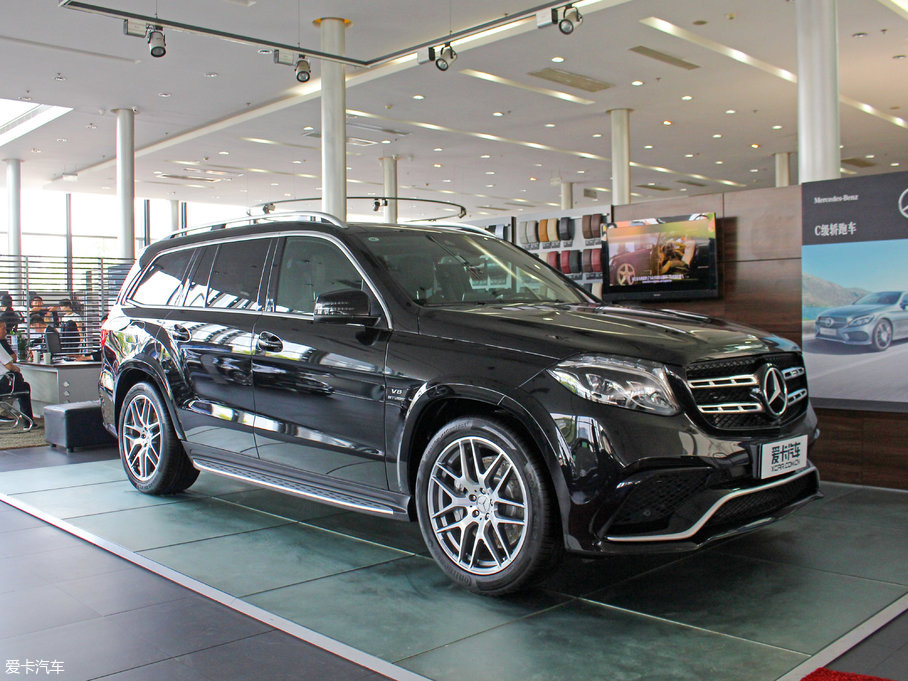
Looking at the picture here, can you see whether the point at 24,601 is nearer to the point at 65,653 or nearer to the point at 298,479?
the point at 65,653

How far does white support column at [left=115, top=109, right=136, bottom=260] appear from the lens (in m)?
16.5

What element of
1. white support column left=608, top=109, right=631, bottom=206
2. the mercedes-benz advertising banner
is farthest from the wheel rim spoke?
white support column left=608, top=109, right=631, bottom=206

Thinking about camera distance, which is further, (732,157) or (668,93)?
(732,157)

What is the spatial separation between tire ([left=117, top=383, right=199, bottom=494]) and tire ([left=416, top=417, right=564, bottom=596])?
84.2 inches

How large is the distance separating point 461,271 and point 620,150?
43.1ft

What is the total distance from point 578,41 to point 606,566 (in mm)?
9689

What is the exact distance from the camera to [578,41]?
465 inches

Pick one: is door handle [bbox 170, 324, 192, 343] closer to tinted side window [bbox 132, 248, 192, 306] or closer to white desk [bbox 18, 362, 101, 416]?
tinted side window [bbox 132, 248, 192, 306]

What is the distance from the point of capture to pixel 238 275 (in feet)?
14.9

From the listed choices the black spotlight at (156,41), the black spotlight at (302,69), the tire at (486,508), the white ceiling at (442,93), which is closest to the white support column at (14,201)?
the white ceiling at (442,93)

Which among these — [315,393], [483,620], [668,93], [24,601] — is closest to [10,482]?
[24,601]

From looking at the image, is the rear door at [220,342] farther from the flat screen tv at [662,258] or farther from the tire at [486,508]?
the flat screen tv at [662,258]

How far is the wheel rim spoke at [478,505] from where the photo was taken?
3.15 metres

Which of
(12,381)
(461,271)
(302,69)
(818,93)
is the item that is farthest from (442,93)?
(461,271)
